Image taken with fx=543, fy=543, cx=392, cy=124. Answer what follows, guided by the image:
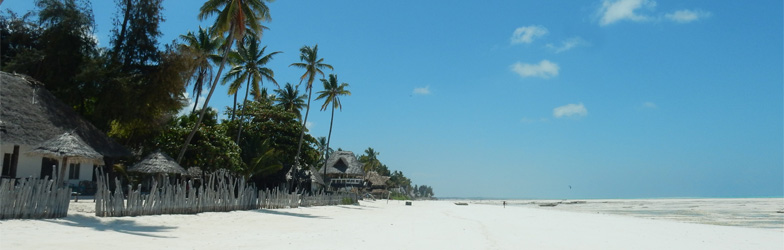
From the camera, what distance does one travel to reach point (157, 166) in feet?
52.2

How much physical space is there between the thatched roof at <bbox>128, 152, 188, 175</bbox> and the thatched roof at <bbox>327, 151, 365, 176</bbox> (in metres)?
26.3

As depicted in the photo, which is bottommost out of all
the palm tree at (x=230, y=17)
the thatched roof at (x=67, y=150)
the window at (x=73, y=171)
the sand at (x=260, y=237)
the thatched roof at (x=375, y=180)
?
the sand at (x=260, y=237)

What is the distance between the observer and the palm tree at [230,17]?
19531 millimetres

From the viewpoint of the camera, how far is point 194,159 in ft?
69.9

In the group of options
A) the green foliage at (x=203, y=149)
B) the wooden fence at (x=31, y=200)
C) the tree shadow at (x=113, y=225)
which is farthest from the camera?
the green foliage at (x=203, y=149)

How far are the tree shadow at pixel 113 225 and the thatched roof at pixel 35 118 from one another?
543 cm

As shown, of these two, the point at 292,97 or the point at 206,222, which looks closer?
the point at 206,222

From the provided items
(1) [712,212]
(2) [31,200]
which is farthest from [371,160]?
Answer: (2) [31,200]

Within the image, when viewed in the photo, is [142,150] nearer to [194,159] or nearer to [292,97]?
[194,159]

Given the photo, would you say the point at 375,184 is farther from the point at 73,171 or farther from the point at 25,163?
the point at 25,163

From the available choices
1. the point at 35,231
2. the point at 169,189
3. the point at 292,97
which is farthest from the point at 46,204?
the point at 292,97

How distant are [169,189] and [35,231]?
4.82m

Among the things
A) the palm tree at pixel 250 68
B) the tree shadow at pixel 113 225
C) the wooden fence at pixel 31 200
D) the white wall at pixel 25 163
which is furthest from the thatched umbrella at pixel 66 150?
the palm tree at pixel 250 68

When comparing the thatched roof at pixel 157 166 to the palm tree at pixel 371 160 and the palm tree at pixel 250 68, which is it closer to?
the palm tree at pixel 250 68
